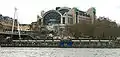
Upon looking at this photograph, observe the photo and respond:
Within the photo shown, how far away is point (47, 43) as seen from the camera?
14538 cm

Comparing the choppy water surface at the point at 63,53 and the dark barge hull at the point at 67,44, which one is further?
the dark barge hull at the point at 67,44

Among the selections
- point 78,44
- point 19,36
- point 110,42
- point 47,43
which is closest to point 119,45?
point 110,42

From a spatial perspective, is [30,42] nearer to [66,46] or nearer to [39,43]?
[39,43]

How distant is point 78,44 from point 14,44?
24665 mm

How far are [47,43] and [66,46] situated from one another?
999 cm

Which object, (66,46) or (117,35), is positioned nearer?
(66,46)

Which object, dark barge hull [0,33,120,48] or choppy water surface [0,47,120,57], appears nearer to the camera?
choppy water surface [0,47,120,57]

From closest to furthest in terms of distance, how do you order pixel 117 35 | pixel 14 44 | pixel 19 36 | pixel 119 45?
pixel 119 45 < pixel 14 44 < pixel 19 36 < pixel 117 35

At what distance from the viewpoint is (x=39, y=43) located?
480 ft

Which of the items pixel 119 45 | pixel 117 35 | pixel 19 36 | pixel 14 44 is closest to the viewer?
pixel 119 45

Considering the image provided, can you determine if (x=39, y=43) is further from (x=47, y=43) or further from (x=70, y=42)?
(x=70, y=42)

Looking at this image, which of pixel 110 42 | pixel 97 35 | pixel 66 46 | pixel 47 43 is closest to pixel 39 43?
pixel 47 43

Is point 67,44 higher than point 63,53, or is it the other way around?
point 67,44

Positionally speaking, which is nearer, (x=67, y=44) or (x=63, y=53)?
(x=63, y=53)
